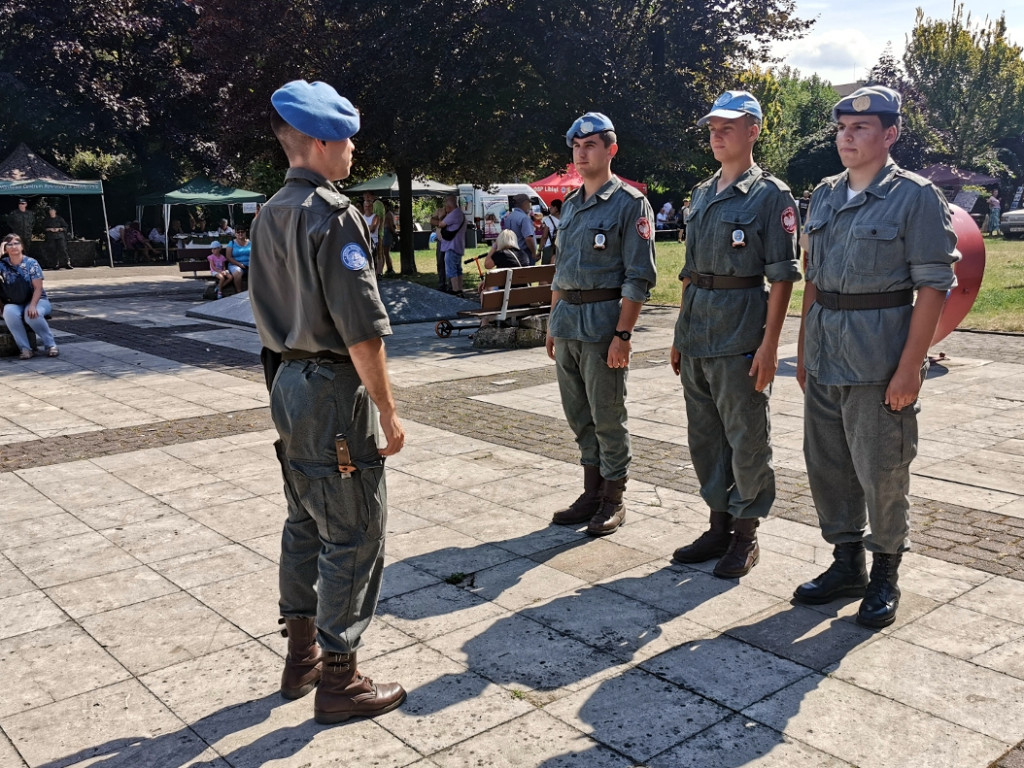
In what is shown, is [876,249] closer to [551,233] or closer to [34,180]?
[551,233]

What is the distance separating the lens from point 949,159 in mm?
45781

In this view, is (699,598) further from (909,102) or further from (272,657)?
(909,102)

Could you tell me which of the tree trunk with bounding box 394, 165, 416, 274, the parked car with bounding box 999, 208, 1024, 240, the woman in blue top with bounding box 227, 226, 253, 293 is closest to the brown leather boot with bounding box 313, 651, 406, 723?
the woman in blue top with bounding box 227, 226, 253, 293

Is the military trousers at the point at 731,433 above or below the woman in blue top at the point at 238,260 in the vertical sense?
below

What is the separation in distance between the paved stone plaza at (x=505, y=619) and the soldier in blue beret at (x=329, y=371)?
38 cm

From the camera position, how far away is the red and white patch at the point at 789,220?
447cm

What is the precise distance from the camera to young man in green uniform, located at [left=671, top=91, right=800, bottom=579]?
447cm

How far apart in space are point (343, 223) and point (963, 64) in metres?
50.2

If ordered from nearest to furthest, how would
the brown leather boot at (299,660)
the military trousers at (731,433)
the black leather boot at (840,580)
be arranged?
the brown leather boot at (299,660) → the black leather boot at (840,580) → the military trousers at (731,433)

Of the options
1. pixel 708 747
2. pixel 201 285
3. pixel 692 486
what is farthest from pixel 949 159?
pixel 708 747

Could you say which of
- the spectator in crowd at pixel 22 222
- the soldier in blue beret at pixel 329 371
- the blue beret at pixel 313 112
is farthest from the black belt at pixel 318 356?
the spectator in crowd at pixel 22 222

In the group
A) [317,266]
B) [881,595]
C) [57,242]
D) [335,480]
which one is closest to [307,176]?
[317,266]

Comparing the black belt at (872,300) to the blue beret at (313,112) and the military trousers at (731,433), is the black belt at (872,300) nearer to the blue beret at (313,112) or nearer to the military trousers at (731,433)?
the military trousers at (731,433)

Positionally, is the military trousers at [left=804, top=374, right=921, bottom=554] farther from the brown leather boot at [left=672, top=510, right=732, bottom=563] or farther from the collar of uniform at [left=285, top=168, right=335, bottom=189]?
the collar of uniform at [left=285, top=168, right=335, bottom=189]
